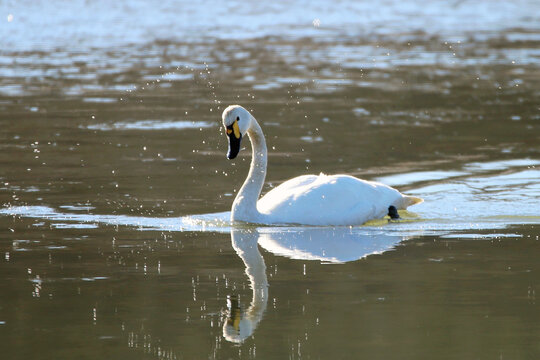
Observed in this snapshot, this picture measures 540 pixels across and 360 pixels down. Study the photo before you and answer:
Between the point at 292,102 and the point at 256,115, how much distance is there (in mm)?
1628

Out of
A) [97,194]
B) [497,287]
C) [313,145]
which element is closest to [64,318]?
[497,287]

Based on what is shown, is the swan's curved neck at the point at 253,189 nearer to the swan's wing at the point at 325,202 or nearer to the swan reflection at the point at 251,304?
the swan's wing at the point at 325,202

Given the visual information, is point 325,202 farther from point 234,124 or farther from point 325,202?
point 234,124

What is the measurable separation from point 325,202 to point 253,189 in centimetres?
75

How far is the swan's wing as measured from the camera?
35.5 feet

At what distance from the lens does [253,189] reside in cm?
1123

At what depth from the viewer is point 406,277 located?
8.48 m

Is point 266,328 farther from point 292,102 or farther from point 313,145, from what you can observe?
point 292,102

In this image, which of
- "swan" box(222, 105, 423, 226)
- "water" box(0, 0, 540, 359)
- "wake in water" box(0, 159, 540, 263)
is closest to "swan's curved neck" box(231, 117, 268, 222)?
"swan" box(222, 105, 423, 226)

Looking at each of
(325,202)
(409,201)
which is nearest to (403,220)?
(409,201)

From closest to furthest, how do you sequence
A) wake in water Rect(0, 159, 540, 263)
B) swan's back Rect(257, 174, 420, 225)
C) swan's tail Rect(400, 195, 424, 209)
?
wake in water Rect(0, 159, 540, 263), swan's back Rect(257, 174, 420, 225), swan's tail Rect(400, 195, 424, 209)

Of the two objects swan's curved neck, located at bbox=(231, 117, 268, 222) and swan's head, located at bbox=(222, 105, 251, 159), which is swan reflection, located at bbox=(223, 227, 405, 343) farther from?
swan's head, located at bbox=(222, 105, 251, 159)

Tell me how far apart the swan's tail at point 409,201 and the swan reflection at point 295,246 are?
44.9 inches

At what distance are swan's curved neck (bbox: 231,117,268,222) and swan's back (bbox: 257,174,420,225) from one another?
0.47 ft
